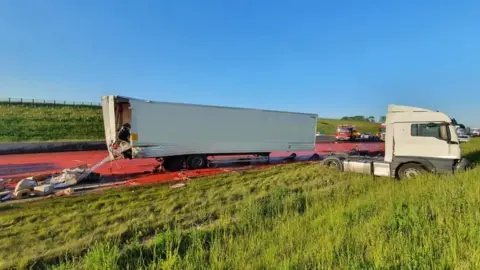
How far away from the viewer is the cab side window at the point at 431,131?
9.55 metres

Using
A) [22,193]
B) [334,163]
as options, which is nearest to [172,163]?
[22,193]

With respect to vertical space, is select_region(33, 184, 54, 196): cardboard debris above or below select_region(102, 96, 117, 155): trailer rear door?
below

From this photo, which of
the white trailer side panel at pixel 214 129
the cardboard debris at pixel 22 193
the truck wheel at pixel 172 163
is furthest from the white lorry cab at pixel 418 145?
the cardboard debris at pixel 22 193

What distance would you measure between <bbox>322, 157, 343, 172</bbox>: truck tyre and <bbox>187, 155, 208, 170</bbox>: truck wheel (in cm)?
615

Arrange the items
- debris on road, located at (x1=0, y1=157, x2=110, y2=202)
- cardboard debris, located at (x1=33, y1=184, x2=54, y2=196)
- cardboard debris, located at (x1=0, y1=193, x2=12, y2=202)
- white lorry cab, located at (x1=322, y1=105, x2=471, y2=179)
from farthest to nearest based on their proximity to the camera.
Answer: white lorry cab, located at (x1=322, y1=105, x2=471, y2=179) < cardboard debris, located at (x1=33, y1=184, x2=54, y2=196) < debris on road, located at (x1=0, y1=157, x2=110, y2=202) < cardboard debris, located at (x1=0, y1=193, x2=12, y2=202)

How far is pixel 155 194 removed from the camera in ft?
27.1

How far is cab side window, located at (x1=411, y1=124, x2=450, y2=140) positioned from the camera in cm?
955

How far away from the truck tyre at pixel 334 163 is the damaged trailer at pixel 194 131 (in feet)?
15.1

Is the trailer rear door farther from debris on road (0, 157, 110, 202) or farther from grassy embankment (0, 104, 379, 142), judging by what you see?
grassy embankment (0, 104, 379, 142)

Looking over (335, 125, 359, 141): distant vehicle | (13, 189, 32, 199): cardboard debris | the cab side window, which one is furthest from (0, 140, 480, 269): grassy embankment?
(335, 125, 359, 141): distant vehicle

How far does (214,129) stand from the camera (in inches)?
580

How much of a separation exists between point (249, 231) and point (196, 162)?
32.0ft

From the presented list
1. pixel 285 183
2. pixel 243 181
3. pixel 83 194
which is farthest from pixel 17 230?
pixel 285 183

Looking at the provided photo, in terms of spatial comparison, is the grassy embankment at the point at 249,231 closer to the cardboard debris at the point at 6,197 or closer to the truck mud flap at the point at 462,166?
the cardboard debris at the point at 6,197
